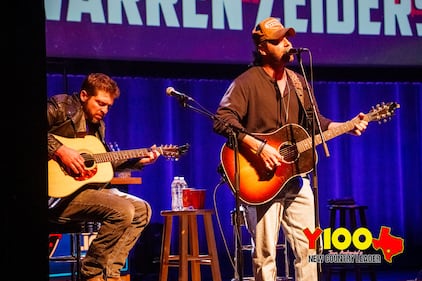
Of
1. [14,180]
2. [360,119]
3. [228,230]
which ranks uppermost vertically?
[360,119]

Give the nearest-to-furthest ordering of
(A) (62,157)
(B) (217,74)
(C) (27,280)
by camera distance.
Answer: (C) (27,280) → (A) (62,157) → (B) (217,74)

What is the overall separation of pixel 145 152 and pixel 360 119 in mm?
1498

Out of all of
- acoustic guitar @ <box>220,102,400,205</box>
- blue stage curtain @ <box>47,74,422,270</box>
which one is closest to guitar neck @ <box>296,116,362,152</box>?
acoustic guitar @ <box>220,102,400,205</box>

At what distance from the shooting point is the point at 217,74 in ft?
22.7

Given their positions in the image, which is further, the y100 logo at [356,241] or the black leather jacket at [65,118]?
the y100 logo at [356,241]

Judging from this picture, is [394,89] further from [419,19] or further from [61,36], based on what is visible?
[61,36]

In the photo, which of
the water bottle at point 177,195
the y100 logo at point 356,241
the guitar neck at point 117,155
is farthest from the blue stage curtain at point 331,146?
the guitar neck at point 117,155

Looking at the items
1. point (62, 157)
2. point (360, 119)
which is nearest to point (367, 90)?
point (360, 119)

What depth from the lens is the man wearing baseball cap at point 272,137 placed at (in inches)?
171

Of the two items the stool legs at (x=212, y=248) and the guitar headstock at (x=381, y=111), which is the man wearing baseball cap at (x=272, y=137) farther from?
the stool legs at (x=212, y=248)

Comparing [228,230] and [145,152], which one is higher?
[145,152]

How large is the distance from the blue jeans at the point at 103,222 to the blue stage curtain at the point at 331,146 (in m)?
2.48

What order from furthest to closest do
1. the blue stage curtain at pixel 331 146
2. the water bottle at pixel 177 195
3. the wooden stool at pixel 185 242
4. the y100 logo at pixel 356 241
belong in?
the blue stage curtain at pixel 331 146, the y100 logo at pixel 356 241, the water bottle at pixel 177 195, the wooden stool at pixel 185 242

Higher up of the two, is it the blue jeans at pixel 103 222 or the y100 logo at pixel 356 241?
the blue jeans at pixel 103 222
